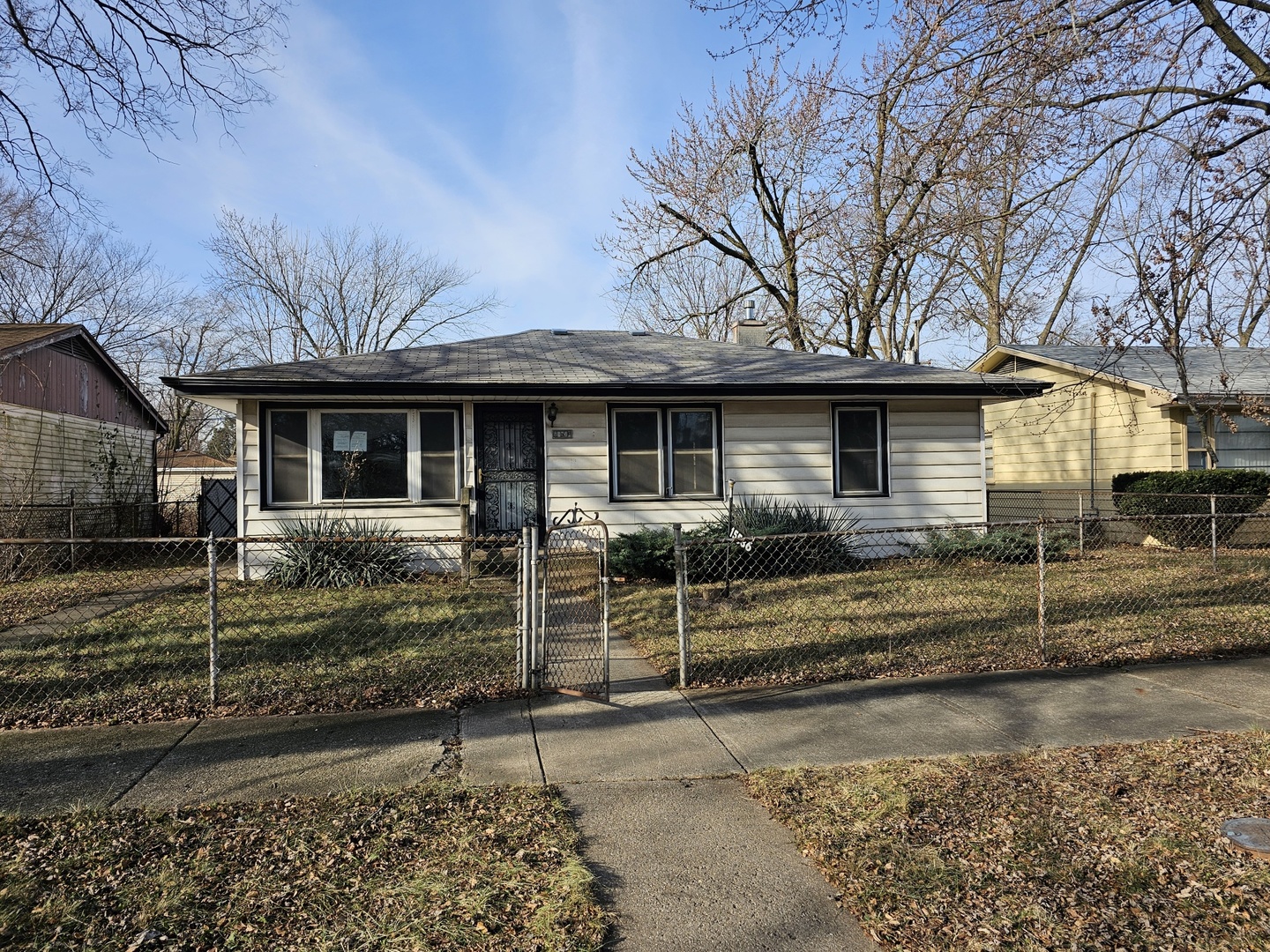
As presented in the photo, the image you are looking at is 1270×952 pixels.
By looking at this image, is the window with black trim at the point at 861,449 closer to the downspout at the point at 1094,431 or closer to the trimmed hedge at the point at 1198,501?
the trimmed hedge at the point at 1198,501

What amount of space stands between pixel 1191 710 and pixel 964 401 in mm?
7555

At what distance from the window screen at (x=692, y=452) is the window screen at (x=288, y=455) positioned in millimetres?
5066

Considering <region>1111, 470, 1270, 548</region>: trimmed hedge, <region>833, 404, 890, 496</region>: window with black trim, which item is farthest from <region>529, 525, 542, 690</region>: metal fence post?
<region>1111, 470, 1270, 548</region>: trimmed hedge

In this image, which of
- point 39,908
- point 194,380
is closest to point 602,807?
point 39,908

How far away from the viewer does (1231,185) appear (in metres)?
6.09

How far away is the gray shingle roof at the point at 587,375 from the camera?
10031 millimetres

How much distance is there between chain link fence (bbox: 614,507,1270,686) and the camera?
6090 mm

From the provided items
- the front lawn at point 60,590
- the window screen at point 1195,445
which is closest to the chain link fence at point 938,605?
the window screen at point 1195,445

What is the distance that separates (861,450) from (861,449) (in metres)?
0.02

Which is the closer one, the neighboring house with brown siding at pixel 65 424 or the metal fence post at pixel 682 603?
the metal fence post at pixel 682 603

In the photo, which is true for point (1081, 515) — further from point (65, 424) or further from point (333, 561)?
point (65, 424)

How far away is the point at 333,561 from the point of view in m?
9.75

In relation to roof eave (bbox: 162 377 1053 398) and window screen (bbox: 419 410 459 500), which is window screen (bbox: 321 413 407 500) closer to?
window screen (bbox: 419 410 459 500)

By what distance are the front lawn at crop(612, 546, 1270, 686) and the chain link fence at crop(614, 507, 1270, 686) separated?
0.8 inches
